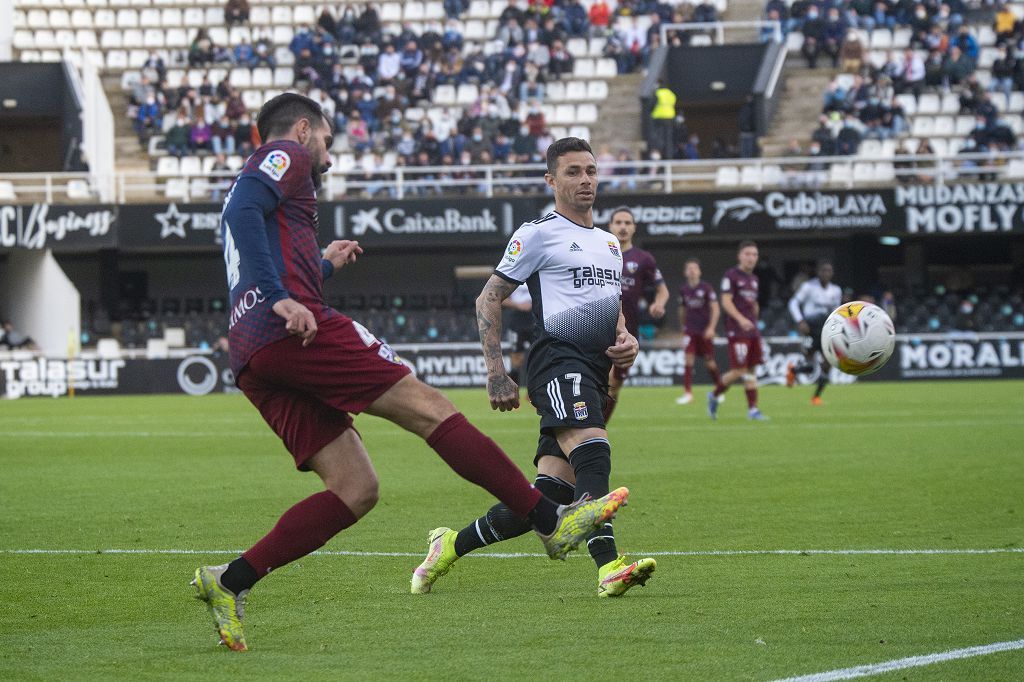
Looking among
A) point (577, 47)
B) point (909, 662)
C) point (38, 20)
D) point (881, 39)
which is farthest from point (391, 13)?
point (909, 662)

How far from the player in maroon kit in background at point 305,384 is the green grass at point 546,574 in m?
0.35

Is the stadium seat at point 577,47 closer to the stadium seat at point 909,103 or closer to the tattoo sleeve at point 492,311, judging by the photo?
the stadium seat at point 909,103

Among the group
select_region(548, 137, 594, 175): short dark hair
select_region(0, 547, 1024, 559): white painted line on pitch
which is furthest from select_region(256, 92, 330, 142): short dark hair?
select_region(0, 547, 1024, 559): white painted line on pitch

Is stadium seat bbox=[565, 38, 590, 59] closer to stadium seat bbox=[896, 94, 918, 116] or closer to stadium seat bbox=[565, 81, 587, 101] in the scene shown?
stadium seat bbox=[565, 81, 587, 101]

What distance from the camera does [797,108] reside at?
120 feet

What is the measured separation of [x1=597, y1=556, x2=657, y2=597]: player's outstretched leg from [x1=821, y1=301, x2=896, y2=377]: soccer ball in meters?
3.33

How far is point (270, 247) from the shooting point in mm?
5176

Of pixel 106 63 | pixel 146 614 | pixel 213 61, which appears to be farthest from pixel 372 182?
pixel 146 614

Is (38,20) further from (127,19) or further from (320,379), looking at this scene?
(320,379)

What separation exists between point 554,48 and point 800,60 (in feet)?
21.0

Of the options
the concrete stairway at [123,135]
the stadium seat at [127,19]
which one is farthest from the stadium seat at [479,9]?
the stadium seat at [127,19]

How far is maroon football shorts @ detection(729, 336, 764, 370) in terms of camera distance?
1789 centimetres

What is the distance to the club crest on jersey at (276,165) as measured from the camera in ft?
16.8

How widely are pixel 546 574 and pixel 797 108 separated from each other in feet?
103
